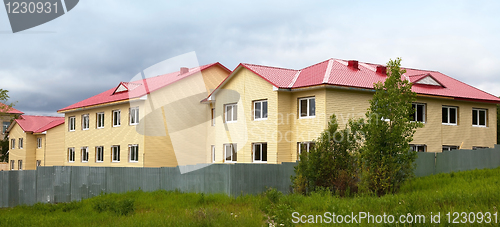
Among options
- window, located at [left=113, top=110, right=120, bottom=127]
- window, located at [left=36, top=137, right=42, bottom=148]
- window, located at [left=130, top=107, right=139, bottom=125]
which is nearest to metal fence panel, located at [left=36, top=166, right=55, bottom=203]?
window, located at [left=130, top=107, right=139, bottom=125]

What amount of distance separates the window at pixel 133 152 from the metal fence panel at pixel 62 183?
28.7 ft

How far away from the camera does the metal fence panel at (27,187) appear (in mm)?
21359

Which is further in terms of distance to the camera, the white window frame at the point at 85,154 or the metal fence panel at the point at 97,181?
the white window frame at the point at 85,154

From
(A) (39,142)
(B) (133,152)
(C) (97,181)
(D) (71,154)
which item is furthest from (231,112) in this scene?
(A) (39,142)

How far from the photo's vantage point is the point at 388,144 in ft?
55.6

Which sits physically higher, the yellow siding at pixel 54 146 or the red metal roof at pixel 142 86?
the red metal roof at pixel 142 86

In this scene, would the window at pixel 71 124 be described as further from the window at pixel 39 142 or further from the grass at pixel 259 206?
the grass at pixel 259 206

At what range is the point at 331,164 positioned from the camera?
58.6 ft

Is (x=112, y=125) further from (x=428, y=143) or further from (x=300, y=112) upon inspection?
(x=428, y=143)

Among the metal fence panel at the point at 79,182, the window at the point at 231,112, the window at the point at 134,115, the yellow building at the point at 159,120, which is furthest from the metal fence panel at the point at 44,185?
the window at the point at 231,112

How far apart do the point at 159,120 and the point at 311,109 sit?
39.6ft

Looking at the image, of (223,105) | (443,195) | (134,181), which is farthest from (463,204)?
(223,105)

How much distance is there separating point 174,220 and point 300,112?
13.7 m

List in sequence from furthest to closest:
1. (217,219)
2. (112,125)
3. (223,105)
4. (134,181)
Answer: (112,125) → (223,105) → (134,181) → (217,219)
